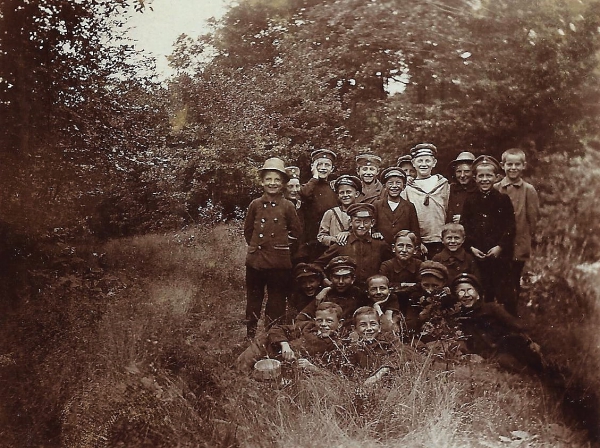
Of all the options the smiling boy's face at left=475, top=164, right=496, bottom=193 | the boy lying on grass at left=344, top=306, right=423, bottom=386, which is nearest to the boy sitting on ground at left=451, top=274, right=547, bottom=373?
the boy lying on grass at left=344, top=306, right=423, bottom=386

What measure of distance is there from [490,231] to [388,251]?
78 centimetres

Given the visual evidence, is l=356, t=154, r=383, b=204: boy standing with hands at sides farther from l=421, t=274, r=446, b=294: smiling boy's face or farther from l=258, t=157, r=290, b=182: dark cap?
l=421, t=274, r=446, b=294: smiling boy's face

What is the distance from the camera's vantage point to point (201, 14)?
448cm

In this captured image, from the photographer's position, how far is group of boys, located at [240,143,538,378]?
13.8 ft

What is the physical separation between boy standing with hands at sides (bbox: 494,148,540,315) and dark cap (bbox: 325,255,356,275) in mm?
1223

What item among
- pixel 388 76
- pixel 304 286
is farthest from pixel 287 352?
pixel 388 76

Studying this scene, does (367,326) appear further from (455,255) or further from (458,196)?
(458,196)

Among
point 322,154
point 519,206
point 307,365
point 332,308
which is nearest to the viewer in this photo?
point 307,365

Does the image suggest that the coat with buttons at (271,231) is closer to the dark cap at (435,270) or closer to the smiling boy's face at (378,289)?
the smiling boy's face at (378,289)

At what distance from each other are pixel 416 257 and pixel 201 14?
2.53 meters

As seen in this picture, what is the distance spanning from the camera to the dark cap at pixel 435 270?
4.22 m

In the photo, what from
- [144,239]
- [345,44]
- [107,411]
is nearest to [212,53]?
[345,44]

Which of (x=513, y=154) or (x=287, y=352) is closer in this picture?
(x=287, y=352)

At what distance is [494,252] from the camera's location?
4297mm
